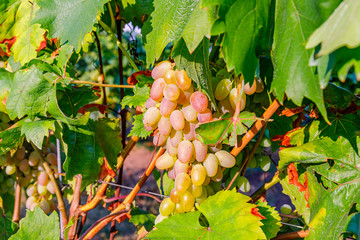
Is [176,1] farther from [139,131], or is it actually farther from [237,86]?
[139,131]

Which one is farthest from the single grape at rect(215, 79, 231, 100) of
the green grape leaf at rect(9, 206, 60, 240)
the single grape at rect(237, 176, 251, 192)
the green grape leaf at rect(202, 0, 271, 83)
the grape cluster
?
the grape cluster

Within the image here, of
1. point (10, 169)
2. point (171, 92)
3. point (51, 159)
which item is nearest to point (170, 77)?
point (171, 92)

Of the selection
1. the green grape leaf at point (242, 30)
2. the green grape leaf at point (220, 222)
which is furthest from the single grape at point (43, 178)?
the green grape leaf at point (242, 30)

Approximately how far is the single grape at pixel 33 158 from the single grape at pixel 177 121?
594 mm

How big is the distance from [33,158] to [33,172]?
61 mm

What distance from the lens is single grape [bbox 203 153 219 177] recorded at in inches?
22.2

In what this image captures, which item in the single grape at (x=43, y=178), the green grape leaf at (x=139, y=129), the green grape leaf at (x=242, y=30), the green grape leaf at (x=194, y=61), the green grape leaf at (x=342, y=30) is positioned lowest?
the single grape at (x=43, y=178)

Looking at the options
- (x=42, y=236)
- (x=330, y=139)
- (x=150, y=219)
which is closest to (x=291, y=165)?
(x=330, y=139)

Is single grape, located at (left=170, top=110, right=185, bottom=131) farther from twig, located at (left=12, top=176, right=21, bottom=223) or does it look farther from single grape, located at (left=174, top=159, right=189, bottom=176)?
twig, located at (left=12, top=176, right=21, bottom=223)

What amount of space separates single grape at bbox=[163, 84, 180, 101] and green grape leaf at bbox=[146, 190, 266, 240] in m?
0.19

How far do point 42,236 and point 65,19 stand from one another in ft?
1.49

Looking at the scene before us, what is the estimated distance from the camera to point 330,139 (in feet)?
1.77

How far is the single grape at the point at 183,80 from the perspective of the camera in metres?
0.53

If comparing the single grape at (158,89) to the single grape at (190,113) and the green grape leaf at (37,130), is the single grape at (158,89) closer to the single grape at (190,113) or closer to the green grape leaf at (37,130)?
the single grape at (190,113)
